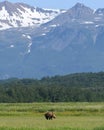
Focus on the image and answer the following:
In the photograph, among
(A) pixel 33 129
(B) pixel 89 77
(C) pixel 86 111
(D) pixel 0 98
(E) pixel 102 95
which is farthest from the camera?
(B) pixel 89 77

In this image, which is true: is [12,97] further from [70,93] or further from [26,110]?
[26,110]

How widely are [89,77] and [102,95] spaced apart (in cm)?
5144

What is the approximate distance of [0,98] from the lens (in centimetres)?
A: 10800

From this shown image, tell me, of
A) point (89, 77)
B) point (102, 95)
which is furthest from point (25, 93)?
point (89, 77)

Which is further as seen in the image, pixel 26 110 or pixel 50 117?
pixel 26 110

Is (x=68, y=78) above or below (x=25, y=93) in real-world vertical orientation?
above

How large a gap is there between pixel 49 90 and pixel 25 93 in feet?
15.7

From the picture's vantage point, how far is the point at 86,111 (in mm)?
60031

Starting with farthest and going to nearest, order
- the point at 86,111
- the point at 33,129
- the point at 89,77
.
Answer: the point at 89,77
the point at 86,111
the point at 33,129

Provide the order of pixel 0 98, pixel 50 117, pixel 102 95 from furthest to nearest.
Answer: pixel 102 95
pixel 0 98
pixel 50 117

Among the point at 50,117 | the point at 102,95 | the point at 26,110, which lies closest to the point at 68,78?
the point at 102,95

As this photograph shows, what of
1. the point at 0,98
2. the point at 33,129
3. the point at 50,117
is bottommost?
the point at 33,129

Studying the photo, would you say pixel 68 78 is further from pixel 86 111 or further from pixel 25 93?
pixel 86 111

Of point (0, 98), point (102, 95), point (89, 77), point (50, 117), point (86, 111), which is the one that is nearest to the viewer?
point (50, 117)
